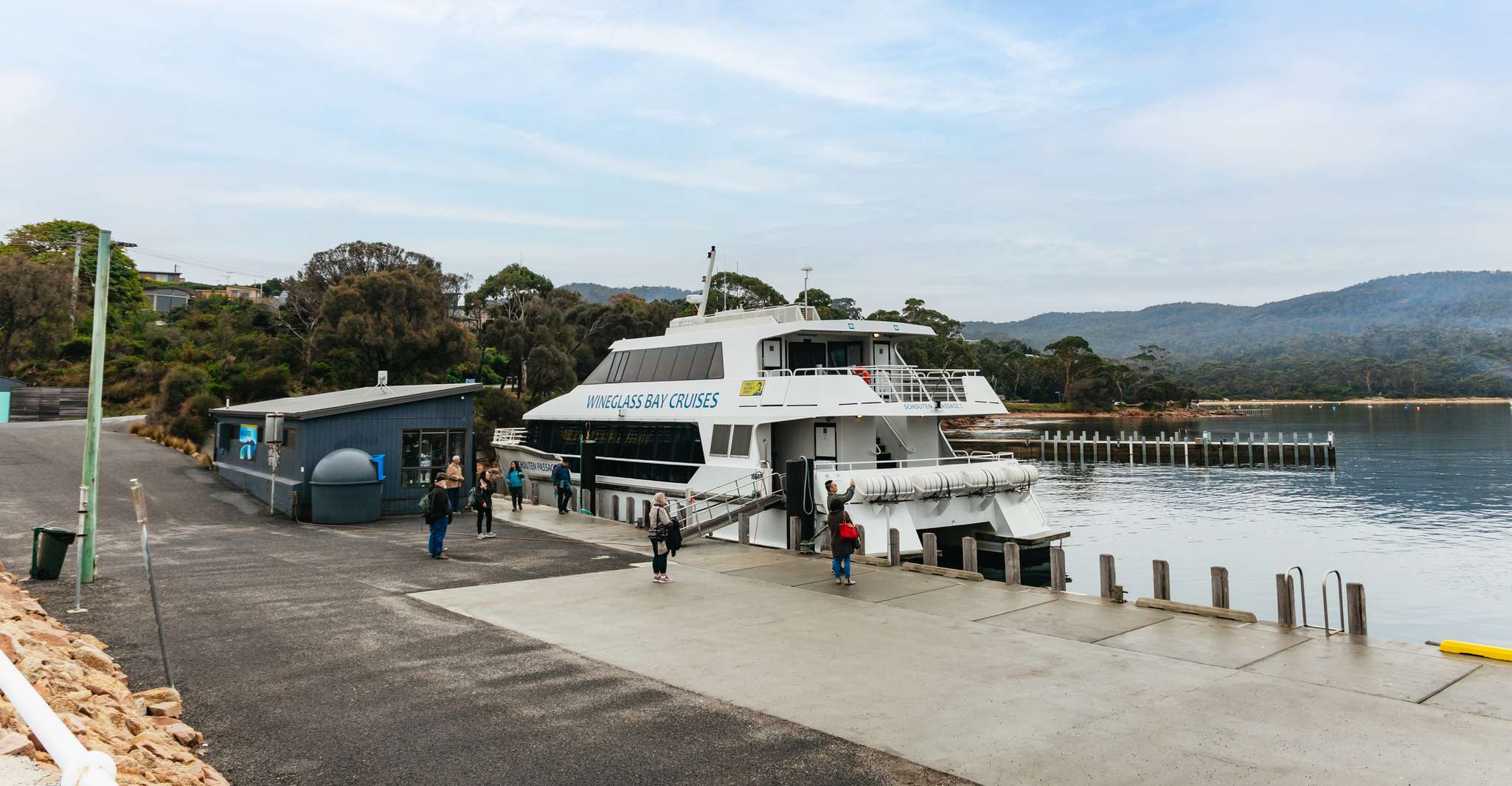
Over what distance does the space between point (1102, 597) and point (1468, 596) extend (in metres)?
14.9

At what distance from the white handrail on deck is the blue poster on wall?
21194 millimetres

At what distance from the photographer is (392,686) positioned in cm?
770

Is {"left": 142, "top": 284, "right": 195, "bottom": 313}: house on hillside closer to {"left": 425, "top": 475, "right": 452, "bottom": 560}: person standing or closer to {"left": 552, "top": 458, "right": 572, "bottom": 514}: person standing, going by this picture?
{"left": 552, "top": 458, "right": 572, "bottom": 514}: person standing

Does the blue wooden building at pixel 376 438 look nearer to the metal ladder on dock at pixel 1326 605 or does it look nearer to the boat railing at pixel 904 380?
the boat railing at pixel 904 380

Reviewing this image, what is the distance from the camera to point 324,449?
62.5 ft

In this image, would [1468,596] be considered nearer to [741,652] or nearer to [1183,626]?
[1183,626]

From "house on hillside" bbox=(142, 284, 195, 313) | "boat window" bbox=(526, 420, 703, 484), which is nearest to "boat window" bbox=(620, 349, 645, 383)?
"boat window" bbox=(526, 420, 703, 484)

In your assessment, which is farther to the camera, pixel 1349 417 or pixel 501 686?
pixel 1349 417

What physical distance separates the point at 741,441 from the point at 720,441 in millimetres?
697

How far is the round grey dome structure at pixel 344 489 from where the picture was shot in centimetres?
1842

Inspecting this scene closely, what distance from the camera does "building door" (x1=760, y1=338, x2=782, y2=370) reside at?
19.9 m

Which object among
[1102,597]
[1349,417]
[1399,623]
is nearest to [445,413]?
[1102,597]

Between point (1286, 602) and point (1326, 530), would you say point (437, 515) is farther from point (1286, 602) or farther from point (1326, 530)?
point (1326, 530)

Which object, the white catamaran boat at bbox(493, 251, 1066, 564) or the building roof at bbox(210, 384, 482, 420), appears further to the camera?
the building roof at bbox(210, 384, 482, 420)
